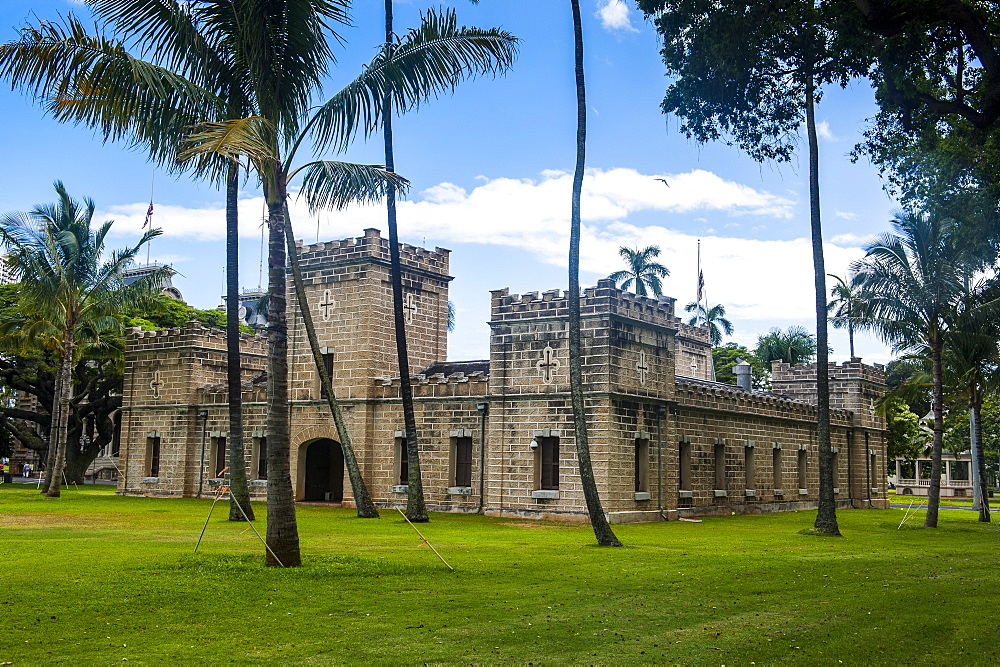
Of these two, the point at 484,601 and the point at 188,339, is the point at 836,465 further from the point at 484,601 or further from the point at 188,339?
the point at 484,601

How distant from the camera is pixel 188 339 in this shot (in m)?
37.2

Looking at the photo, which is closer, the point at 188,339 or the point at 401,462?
the point at 401,462

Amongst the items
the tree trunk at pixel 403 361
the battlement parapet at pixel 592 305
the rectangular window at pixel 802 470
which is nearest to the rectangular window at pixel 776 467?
the rectangular window at pixel 802 470

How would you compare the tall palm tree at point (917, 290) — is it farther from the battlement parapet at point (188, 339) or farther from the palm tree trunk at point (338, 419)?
the battlement parapet at point (188, 339)

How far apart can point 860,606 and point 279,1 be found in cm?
1183

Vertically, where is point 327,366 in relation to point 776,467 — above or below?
above

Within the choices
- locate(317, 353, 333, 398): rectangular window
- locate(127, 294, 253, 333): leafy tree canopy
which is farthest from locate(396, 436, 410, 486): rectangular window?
locate(127, 294, 253, 333): leafy tree canopy

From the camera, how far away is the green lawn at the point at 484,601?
8.88 meters

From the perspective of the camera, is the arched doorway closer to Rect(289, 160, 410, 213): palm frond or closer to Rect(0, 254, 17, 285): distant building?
Rect(0, 254, 17, 285): distant building

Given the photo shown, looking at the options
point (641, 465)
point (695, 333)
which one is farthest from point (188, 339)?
point (695, 333)

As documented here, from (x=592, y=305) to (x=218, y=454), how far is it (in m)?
17.2

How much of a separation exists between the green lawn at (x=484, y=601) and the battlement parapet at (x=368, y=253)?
13542 mm

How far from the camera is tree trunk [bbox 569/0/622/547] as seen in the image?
19.4 m

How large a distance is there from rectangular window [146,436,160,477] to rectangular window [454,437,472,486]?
47.1 ft
